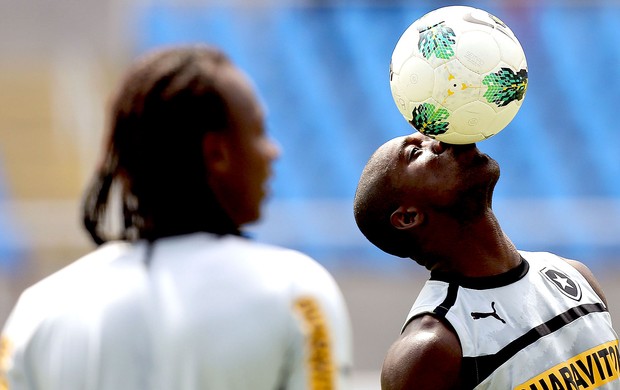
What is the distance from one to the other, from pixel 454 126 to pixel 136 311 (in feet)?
4.88

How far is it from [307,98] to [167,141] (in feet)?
31.9

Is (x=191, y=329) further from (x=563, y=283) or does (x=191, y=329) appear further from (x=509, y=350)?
(x=563, y=283)

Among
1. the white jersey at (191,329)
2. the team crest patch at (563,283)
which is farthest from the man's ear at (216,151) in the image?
the team crest patch at (563,283)

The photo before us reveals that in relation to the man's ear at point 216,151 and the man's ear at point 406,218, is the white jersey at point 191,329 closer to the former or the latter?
the man's ear at point 216,151

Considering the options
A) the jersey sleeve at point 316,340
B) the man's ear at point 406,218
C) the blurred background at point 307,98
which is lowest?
the blurred background at point 307,98

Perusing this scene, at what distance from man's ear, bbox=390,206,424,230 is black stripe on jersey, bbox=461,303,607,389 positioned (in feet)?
1.63

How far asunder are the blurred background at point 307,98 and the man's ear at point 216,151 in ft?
25.9

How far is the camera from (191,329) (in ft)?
7.06

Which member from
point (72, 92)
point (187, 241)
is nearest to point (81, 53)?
point (72, 92)

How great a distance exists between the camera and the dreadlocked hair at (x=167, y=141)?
7.34ft

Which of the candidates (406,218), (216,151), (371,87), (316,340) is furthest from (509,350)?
Answer: (371,87)

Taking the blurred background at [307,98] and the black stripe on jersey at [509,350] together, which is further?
the blurred background at [307,98]

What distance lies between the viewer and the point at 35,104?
12633 mm

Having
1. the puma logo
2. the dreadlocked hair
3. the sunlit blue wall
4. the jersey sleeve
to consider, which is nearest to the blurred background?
the sunlit blue wall
